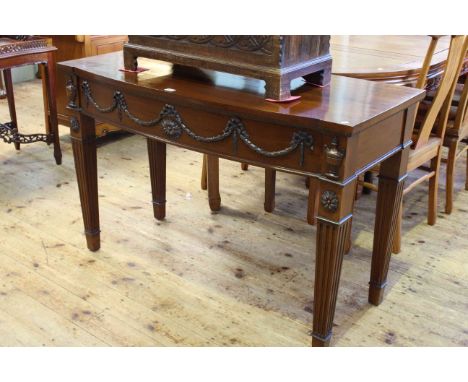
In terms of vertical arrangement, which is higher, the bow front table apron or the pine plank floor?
the bow front table apron

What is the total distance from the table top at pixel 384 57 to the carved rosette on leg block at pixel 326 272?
2.70ft

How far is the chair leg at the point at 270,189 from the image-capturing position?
109 inches

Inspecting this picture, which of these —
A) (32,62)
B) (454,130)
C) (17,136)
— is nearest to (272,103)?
(454,130)

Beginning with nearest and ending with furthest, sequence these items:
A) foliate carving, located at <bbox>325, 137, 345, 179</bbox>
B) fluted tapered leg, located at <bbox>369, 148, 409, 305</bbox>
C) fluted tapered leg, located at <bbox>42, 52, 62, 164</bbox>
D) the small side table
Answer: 1. foliate carving, located at <bbox>325, 137, 345, 179</bbox>
2. fluted tapered leg, located at <bbox>369, 148, 409, 305</bbox>
3. the small side table
4. fluted tapered leg, located at <bbox>42, 52, 62, 164</bbox>

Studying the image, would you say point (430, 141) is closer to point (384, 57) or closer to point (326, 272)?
point (384, 57)

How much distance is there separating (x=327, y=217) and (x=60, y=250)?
1.34 meters

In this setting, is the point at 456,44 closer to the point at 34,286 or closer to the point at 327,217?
the point at 327,217

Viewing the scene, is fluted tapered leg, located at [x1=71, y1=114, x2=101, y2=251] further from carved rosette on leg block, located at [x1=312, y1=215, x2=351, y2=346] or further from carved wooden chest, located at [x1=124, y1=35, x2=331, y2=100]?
carved rosette on leg block, located at [x1=312, y1=215, x2=351, y2=346]

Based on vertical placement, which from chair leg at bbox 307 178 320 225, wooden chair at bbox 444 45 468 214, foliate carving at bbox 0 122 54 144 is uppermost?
wooden chair at bbox 444 45 468 214

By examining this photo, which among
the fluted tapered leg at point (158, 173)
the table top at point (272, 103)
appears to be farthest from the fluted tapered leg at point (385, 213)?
the fluted tapered leg at point (158, 173)

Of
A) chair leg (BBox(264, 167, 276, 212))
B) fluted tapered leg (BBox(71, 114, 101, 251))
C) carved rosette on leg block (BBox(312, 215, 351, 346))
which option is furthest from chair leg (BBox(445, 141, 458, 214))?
fluted tapered leg (BBox(71, 114, 101, 251))

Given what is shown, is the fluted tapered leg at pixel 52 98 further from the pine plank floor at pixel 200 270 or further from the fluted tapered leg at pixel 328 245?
the fluted tapered leg at pixel 328 245

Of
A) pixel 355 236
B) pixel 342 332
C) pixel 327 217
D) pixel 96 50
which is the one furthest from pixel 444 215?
pixel 96 50

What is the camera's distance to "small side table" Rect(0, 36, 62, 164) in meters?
2.95
